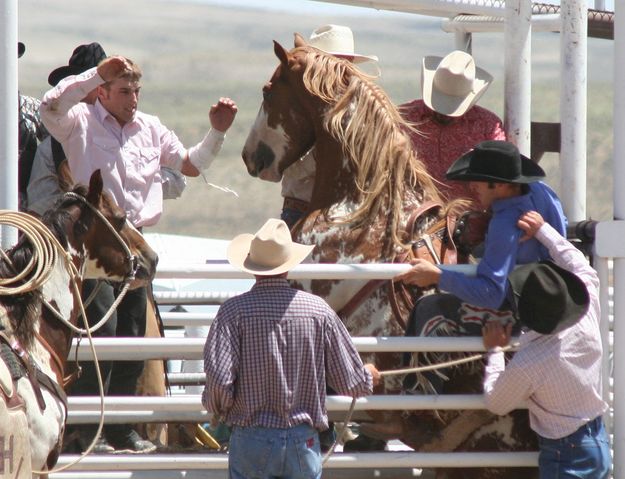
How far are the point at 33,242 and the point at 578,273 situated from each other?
220cm

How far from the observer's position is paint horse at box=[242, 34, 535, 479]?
19.9 feet

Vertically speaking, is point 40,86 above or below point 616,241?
above

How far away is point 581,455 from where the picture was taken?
550cm

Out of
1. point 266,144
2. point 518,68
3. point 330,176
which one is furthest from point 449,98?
point 266,144

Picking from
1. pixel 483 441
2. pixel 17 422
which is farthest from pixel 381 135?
pixel 17 422

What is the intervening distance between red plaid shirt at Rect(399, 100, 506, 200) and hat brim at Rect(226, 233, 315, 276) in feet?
5.42

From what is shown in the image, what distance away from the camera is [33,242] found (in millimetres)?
5371

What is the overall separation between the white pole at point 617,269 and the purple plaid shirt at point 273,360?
1358mm

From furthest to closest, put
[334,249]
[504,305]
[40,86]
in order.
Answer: [40,86] < [334,249] < [504,305]

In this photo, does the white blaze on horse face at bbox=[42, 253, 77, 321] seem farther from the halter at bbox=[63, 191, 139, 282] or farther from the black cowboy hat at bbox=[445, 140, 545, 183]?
the black cowboy hat at bbox=[445, 140, 545, 183]

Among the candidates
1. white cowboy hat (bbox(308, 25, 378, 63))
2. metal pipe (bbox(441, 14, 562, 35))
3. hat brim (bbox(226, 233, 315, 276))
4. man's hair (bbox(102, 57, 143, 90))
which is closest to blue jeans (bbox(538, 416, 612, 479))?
hat brim (bbox(226, 233, 315, 276))

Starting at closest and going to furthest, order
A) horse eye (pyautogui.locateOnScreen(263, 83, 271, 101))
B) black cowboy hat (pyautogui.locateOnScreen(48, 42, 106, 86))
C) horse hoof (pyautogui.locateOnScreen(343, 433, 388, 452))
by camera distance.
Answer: horse eye (pyautogui.locateOnScreen(263, 83, 271, 101)), horse hoof (pyautogui.locateOnScreen(343, 433, 388, 452)), black cowboy hat (pyautogui.locateOnScreen(48, 42, 106, 86))

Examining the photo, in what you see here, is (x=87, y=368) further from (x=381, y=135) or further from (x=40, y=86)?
(x=40, y=86)

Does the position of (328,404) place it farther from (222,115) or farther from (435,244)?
(222,115)
